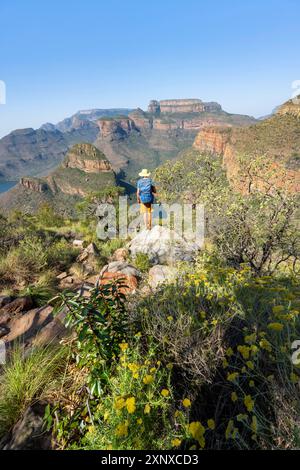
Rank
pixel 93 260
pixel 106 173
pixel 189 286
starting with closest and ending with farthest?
pixel 189 286
pixel 93 260
pixel 106 173

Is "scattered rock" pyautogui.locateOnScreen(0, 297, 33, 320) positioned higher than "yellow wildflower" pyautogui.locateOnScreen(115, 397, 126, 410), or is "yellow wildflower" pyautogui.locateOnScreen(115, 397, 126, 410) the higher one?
"yellow wildflower" pyautogui.locateOnScreen(115, 397, 126, 410)

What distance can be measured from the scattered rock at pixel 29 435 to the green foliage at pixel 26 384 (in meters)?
0.14

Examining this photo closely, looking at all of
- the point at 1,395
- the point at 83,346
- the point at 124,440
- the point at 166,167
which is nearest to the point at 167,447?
the point at 124,440

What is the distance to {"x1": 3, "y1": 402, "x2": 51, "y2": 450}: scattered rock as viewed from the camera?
2.12 m

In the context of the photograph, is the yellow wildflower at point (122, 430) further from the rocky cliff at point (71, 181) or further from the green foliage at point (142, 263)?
the rocky cliff at point (71, 181)

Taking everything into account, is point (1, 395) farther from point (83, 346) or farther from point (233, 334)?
point (233, 334)

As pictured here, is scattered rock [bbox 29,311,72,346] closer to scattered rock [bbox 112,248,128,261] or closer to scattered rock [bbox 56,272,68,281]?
scattered rock [bbox 56,272,68,281]

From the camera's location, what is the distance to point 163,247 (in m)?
7.55

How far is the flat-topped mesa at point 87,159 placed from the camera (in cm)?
15625

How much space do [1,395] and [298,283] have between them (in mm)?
3742

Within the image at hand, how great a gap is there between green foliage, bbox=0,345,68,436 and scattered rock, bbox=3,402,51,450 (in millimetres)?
144

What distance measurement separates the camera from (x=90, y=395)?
2.31 metres

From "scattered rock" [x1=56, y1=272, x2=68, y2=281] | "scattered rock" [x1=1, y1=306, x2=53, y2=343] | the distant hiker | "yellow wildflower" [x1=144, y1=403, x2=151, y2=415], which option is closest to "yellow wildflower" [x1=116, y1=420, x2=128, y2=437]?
"yellow wildflower" [x1=144, y1=403, x2=151, y2=415]

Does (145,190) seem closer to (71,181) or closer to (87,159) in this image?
(71,181)
